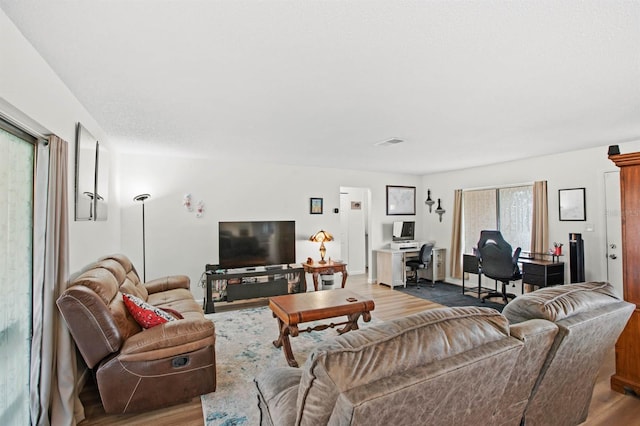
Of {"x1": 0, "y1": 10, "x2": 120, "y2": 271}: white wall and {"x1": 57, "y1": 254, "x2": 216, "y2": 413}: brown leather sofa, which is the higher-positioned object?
{"x1": 0, "y1": 10, "x2": 120, "y2": 271}: white wall

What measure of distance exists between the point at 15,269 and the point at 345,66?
231 centimetres

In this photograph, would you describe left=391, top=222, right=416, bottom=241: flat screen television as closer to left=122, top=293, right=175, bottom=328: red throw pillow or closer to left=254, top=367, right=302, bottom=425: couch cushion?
left=122, top=293, right=175, bottom=328: red throw pillow

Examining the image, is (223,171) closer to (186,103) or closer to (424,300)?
(186,103)

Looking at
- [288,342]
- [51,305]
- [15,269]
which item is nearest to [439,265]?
[288,342]

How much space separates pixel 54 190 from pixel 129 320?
104 cm

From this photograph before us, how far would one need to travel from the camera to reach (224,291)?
464 cm

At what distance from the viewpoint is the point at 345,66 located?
2014mm

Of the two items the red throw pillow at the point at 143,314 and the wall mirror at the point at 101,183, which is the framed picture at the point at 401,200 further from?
the red throw pillow at the point at 143,314

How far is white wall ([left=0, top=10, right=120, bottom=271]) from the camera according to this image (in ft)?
5.05

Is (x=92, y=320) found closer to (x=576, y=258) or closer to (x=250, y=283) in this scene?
(x=250, y=283)

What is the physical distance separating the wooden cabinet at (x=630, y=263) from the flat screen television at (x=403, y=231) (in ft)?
14.4

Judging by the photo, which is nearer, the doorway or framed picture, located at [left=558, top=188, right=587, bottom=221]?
framed picture, located at [left=558, top=188, right=587, bottom=221]

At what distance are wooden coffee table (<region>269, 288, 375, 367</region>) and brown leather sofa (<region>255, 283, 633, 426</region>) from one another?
Answer: 1.43 metres

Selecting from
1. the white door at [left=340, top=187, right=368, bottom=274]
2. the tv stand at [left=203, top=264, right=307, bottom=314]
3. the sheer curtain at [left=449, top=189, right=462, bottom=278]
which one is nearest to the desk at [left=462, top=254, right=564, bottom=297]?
the sheer curtain at [left=449, top=189, right=462, bottom=278]
